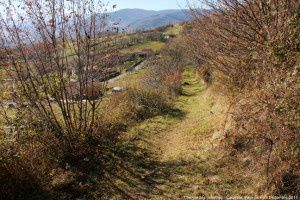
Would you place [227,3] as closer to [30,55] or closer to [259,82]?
[259,82]

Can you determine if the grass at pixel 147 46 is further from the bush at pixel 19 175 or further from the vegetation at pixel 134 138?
the bush at pixel 19 175

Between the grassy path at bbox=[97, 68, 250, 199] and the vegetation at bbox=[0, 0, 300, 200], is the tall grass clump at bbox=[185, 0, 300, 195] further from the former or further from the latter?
the grassy path at bbox=[97, 68, 250, 199]

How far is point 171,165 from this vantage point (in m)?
9.32

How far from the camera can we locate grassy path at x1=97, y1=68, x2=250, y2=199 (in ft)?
25.1

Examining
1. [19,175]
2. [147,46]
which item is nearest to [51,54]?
[19,175]

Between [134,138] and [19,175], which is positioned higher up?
[19,175]

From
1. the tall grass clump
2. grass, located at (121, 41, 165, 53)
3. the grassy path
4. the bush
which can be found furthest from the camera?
grass, located at (121, 41, 165, 53)

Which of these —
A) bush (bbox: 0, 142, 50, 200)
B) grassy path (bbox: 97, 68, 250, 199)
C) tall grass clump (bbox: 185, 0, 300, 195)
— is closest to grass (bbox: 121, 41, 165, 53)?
grassy path (bbox: 97, 68, 250, 199)

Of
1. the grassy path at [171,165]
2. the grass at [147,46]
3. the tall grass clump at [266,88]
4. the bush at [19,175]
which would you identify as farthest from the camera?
the grass at [147,46]

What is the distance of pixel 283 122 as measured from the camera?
678 centimetres

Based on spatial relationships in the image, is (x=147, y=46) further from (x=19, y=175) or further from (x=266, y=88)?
(x=19, y=175)

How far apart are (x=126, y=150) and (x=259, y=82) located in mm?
4460

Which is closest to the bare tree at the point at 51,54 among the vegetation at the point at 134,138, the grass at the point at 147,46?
the vegetation at the point at 134,138

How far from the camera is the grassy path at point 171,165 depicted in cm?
764
